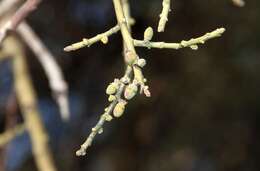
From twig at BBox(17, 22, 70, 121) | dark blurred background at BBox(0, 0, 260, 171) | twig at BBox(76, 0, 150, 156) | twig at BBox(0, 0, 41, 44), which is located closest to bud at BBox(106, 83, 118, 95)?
twig at BBox(76, 0, 150, 156)

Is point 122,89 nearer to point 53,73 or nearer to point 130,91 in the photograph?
point 130,91

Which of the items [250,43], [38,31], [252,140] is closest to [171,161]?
[252,140]

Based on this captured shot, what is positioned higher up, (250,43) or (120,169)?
(250,43)

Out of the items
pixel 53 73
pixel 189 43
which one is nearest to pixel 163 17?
pixel 189 43

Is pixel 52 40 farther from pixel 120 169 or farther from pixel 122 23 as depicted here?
pixel 122 23

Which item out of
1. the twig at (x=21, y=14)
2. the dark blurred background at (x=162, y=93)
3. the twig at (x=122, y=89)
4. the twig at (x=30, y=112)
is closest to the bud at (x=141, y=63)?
the twig at (x=122, y=89)
